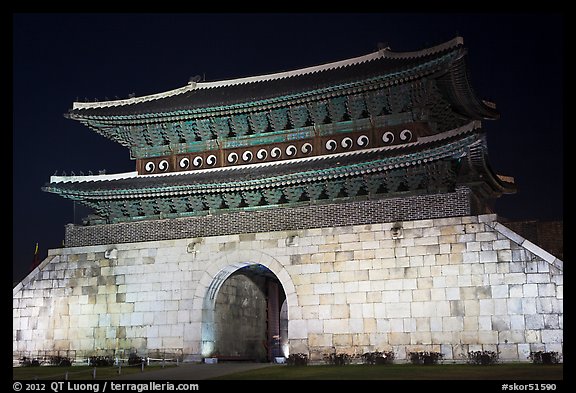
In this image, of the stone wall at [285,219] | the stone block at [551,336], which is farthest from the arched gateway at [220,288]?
the stone block at [551,336]

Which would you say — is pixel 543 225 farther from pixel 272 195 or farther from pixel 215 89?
pixel 215 89

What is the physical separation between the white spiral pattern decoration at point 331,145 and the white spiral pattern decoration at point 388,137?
1.84 m

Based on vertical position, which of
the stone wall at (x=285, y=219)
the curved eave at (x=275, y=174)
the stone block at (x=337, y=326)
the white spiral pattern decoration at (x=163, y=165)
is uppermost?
the white spiral pattern decoration at (x=163, y=165)

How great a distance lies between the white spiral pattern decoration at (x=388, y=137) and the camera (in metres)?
26.2

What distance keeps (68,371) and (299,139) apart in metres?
11.7

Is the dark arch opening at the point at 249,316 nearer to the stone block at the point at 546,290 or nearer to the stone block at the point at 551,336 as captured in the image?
the stone block at the point at 546,290

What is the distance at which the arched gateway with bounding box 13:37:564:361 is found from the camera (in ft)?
75.1

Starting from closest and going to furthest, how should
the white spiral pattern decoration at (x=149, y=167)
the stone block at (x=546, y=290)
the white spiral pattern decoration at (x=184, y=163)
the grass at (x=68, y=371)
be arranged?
1. the stone block at (x=546, y=290)
2. the grass at (x=68, y=371)
3. the white spiral pattern decoration at (x=184, y=163)
4. the white spiral pattern decoration at (x=149, y=167)

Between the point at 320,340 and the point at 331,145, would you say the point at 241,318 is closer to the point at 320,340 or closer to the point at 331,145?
the point at 320,340

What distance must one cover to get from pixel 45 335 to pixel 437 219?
15675mm

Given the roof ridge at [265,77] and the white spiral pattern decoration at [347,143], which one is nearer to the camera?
the roof ridge at [265,77]

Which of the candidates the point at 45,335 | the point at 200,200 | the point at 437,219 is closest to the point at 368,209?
the point at 437,219

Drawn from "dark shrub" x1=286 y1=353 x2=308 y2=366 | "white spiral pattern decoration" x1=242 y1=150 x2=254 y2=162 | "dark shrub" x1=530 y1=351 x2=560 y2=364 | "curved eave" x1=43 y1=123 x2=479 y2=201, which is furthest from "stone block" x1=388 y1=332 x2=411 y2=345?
"white spiral pattern decoration" x1=242 y1=150 x2=254 y2=162

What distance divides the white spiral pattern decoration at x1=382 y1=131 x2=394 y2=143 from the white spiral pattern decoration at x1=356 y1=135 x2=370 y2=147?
Answer: 0.60m
